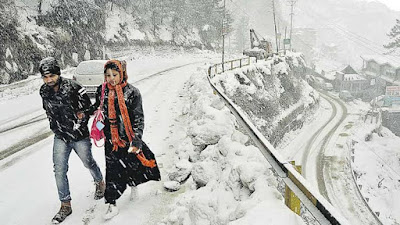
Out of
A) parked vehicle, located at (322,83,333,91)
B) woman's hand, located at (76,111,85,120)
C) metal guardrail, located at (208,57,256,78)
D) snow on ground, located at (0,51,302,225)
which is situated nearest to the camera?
snow on ground, located at (0,51,302,225)

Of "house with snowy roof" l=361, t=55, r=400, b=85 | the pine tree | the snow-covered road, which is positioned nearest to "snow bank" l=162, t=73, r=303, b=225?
the snow-covered road

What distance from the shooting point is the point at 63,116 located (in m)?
3.98

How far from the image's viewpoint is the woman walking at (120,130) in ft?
12.7

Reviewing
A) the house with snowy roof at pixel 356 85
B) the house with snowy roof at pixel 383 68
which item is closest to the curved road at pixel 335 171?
the house with snowy roof at pixel 383 68

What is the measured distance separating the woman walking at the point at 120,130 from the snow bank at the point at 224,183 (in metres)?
0.82

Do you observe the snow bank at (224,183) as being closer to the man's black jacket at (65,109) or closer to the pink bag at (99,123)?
the pink bag at (99,123)

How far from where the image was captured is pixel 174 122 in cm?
950

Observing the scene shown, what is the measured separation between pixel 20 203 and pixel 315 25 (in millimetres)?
190463

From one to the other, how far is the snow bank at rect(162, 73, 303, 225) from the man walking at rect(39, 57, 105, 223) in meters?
1.55

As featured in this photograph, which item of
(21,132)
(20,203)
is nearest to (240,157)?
(20,203)

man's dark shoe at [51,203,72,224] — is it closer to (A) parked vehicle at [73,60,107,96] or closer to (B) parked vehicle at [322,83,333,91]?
(A) parked vehicle at [73,60,107,96]

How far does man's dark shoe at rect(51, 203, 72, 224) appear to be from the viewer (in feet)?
13.5

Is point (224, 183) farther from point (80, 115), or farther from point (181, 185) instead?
point (80, 115)

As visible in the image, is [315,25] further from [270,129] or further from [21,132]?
[21,132]
